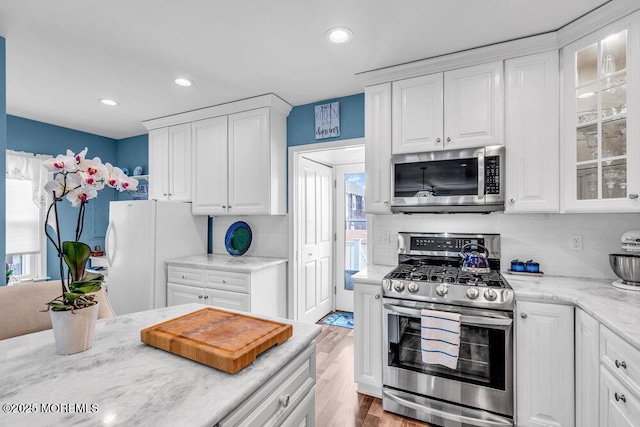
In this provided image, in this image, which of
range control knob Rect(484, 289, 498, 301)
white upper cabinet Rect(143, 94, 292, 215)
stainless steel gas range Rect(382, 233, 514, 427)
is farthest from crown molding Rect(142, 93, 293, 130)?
range control knob Rect(484, 289, 498, 301)

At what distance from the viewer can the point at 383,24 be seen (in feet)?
6.36

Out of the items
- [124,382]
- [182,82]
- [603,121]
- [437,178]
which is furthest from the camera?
[182,82]

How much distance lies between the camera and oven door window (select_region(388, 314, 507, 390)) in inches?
73.9

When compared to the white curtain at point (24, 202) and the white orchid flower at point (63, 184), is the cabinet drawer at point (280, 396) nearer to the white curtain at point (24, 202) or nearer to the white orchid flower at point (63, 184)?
the white orchid flower at point (63, 184)

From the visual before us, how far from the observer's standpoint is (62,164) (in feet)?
3.07

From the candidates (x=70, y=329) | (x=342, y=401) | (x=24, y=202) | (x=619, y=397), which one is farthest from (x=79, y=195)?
(x=24, y=202)

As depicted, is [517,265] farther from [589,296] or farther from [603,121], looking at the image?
[603,121]

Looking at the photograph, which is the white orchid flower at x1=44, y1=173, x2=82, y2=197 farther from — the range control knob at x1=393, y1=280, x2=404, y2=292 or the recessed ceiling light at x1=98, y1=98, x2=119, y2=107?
the recessed ceiling light at x1=98, y1=98, x2=119, y2=107

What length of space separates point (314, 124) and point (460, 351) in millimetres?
2443

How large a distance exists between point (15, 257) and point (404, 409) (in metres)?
4.64

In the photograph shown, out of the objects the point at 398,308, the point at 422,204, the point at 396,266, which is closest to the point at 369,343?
the point at 398,308

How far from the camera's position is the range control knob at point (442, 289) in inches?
76.8

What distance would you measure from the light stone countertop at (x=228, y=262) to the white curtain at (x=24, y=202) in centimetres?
202

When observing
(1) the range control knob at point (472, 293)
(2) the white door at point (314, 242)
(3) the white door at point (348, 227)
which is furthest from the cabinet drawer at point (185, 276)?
(1) the range control knob at point (472, 293)
